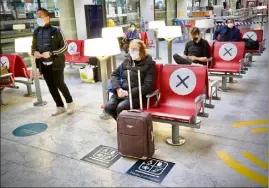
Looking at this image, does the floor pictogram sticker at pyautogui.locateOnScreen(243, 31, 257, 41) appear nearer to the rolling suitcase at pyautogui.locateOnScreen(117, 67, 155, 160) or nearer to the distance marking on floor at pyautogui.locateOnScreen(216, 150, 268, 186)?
the distance marking on floor at pyautogui.locateOnScreen(216, 150, 268, 186)

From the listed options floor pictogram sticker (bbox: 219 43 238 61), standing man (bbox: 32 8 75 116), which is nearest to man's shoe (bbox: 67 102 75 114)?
standing man (bbox: 32 8 75 116)

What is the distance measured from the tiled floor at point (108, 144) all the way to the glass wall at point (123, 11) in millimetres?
8565

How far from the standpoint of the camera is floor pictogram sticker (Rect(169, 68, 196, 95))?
3.55 m

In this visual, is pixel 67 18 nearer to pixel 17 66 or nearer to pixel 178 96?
pixel 17 66

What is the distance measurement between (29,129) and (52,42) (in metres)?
1.39

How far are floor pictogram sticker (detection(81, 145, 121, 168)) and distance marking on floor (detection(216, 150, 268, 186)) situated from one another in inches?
47.3

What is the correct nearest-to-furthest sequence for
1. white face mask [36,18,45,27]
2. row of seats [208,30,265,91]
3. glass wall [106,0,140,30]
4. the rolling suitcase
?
the rolling suitcase → white face mask [36,18,45,27] → row of seats [208,30,265,91] → glass wall [106,0,140,30]

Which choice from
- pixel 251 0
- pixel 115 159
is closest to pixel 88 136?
pixel 115 159

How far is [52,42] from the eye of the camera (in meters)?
4.30

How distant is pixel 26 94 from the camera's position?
242 inches

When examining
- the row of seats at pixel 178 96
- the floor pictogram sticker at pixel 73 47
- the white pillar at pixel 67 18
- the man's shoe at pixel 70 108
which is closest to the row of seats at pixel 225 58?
the row of seats at pixel 178 96

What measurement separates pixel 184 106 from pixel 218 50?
277cm

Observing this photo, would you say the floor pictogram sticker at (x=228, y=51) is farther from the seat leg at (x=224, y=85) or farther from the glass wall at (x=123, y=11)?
the glass wall at (x=123, y=11)

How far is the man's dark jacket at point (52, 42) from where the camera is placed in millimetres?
4281
